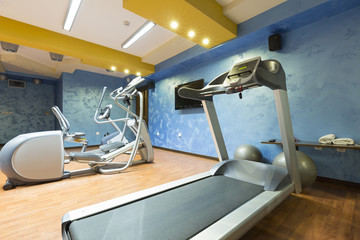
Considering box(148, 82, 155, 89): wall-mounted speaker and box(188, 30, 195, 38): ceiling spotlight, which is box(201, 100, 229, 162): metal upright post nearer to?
box(188, 30, 195, 38): ceiling spotlight

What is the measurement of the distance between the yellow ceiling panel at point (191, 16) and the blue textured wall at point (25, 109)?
7.39 m

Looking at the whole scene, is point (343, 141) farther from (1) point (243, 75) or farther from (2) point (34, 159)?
(2) point (34, 159)

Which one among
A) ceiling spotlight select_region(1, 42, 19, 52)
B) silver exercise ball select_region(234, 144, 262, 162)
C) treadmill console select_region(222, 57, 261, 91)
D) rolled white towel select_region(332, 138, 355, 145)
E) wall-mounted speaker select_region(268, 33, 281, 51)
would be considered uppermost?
ceiling spotlight select_region(1, 42, 19, 52)

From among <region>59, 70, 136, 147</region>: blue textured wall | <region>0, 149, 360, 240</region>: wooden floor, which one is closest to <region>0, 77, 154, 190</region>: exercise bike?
<region>0, 149, 360, 240</region>: wooden floor

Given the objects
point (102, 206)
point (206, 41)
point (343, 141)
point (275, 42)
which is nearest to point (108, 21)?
point (206, 41)

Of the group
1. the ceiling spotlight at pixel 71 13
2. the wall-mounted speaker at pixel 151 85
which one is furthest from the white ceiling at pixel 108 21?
the wall-mounted speaker at pixel 151 85

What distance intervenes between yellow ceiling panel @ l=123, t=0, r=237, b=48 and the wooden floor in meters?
2.58

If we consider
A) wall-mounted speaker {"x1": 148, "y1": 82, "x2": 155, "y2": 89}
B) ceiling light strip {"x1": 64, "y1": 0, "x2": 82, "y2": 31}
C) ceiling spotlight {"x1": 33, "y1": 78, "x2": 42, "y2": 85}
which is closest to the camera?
ceiling light strip {"x1": 64, "y1": 0, "x2": 82, "y2": 31}

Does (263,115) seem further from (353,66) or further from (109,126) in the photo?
(109,126)

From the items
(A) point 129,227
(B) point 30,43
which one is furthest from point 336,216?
(B) point 30,43

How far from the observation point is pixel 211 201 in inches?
57.4

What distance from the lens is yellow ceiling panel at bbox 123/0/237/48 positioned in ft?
7.71

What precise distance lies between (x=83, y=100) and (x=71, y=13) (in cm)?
391

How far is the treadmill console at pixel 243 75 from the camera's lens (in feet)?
5.03
